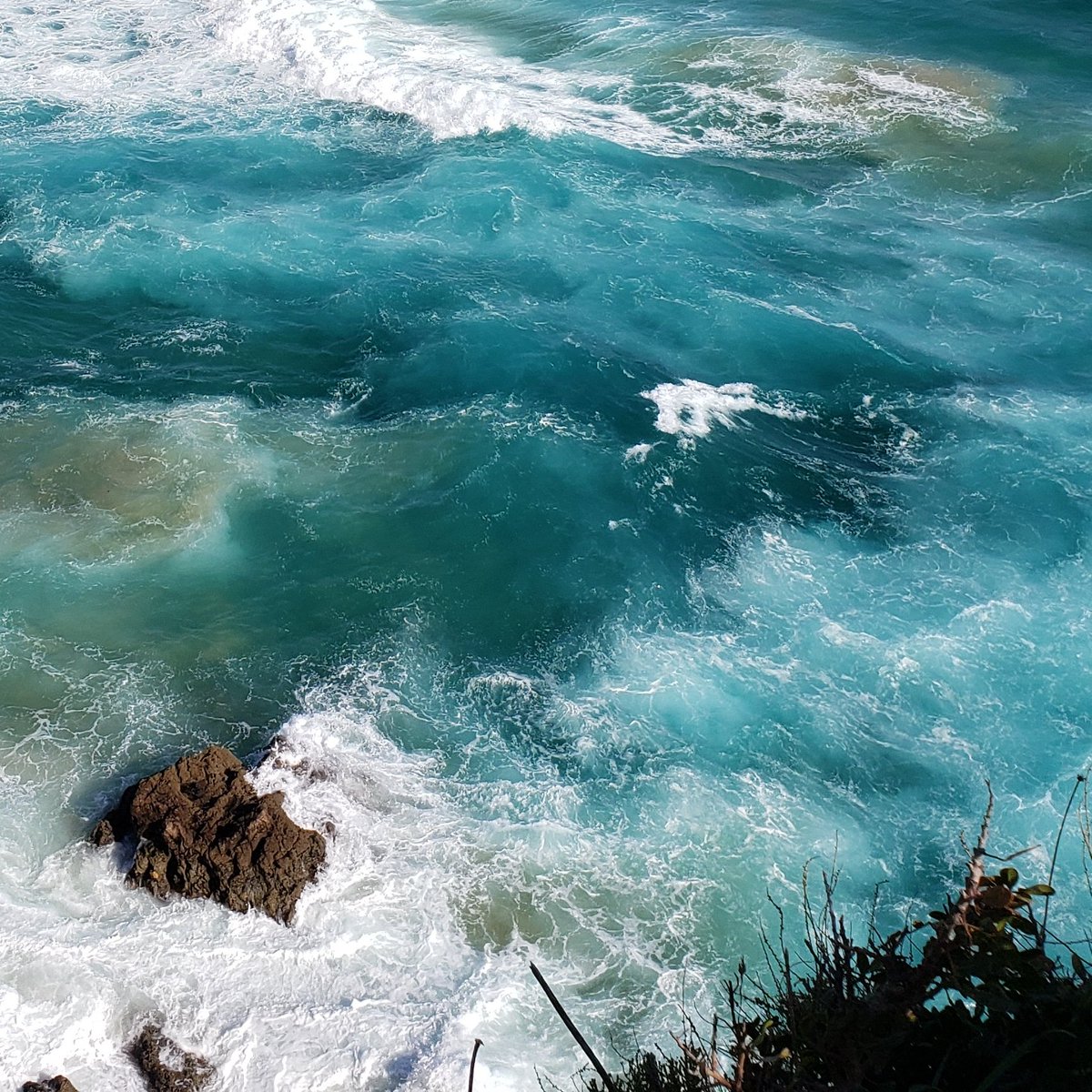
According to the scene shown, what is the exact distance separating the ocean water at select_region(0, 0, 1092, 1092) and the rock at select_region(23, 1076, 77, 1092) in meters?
0.44

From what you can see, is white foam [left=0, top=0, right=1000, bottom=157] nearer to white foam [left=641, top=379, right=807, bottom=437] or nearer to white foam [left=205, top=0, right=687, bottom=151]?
white foam [left=205, top=0, right=687, bottom=151]

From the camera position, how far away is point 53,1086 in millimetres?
10422

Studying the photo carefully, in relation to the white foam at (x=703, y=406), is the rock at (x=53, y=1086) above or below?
below

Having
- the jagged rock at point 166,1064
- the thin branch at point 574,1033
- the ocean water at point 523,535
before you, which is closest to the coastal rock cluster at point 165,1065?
the jagged rock at point 166,1064

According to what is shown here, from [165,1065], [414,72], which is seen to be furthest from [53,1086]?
[414,72]

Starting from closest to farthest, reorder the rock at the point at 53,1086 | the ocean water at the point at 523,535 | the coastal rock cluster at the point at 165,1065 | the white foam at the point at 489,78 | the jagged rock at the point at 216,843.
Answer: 1. the rock at the point at 53,1086
2. the coastal rock cluster at the point at 165,1065
3. the ocean water at the point at 523,535
4. the jagged rock at the point at 216,843
5. the white foam at the point at 489,78

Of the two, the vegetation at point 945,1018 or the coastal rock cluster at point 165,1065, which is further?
the coastal rock cluster at point 165,1065

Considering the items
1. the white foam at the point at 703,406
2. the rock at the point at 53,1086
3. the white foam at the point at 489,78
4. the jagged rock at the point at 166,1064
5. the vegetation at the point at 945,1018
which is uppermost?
the vegetation at the point at 945,1018

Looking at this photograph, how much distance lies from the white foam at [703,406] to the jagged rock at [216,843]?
11.3 meters

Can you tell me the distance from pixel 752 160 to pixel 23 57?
90.0ft

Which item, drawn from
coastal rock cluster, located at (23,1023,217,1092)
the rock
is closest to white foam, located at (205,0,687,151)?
coastal rock cluster, located at (23,1023,217,1092)

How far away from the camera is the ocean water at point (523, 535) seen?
12320mm

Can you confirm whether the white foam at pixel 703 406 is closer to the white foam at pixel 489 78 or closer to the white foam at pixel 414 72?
the white foam at pixel 489 78

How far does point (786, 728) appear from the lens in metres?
15.1
